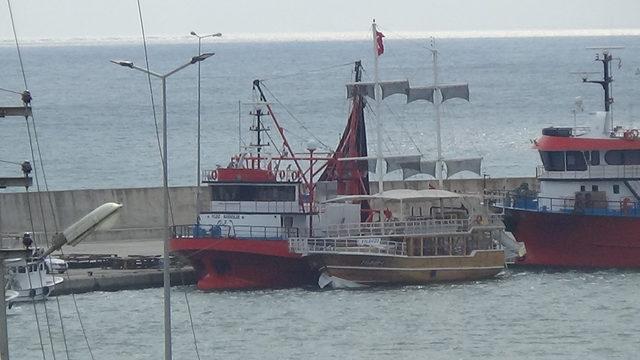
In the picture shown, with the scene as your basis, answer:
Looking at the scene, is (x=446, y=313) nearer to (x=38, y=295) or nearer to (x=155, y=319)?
(x=155, y=319)

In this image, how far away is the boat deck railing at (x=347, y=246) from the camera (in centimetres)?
6575

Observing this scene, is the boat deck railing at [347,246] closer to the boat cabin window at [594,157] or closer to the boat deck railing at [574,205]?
the boat deck railing at [574,205]

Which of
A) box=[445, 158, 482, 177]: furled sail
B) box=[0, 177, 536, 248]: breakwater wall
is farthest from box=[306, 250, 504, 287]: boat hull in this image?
box=[0, 177, 536, 248]: breakwater wall

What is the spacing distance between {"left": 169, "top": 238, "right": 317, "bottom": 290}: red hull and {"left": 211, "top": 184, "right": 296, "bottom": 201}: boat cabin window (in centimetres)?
161

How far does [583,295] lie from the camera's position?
209ft

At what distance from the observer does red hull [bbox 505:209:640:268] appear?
70.4 meters

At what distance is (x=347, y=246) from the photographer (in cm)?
6656

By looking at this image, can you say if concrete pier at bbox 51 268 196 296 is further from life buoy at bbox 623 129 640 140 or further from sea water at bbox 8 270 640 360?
life buoy at bbox 623 129 640 140

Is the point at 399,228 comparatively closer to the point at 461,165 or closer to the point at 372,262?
the point at 372,262

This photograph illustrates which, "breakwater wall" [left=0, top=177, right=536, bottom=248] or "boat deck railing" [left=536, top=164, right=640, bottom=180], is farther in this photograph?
"breakwater wall" [left=0, top=177, right=536, bottom=248]

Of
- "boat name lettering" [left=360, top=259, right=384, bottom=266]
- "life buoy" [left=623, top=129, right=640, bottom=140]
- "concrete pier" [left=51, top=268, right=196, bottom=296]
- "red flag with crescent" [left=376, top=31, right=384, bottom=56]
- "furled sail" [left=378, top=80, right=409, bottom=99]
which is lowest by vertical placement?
"boat name lettering" [left=360, top=259, right=384, bottom=266]

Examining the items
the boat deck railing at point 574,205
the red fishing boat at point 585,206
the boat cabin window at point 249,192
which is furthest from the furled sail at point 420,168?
the boat cabin window at point 249,192

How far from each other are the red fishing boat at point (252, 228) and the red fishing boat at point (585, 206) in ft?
26.8

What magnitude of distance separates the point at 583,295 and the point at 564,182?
8458mm
